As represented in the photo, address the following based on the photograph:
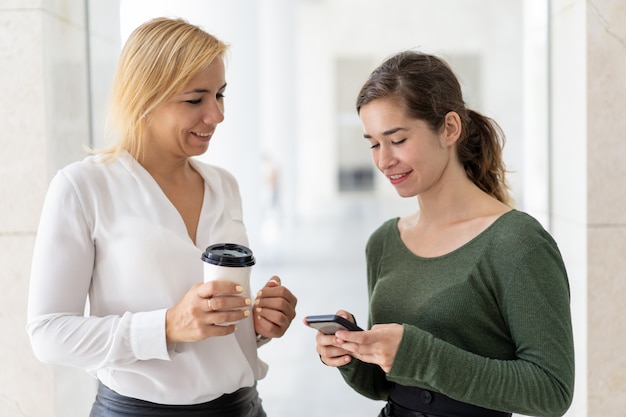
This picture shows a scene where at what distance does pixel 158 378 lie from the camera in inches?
71.7

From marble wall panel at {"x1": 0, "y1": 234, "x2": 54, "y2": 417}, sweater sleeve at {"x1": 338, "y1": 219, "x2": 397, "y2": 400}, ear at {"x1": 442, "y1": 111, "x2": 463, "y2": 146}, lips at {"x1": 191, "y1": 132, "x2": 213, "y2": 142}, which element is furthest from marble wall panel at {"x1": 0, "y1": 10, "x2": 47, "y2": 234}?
ear at {"x1": 442, "y1": 111, "x2": 463, "y2": 146}

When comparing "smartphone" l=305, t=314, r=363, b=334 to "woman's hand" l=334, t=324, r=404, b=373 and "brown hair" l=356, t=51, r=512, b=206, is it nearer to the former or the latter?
"woman's hand" l=334, t=324, r=404, b=373

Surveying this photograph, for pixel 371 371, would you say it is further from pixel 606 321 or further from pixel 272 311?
pixel 606 321

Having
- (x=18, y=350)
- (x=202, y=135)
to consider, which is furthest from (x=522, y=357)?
(x=18, y=350)

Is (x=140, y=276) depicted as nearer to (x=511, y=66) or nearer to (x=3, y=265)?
(x=3, y=265)

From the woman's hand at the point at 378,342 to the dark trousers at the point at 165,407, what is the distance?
0.45m

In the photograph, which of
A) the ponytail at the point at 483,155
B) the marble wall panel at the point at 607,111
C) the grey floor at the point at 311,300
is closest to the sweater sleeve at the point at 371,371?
the ponytail at the point at 483,155

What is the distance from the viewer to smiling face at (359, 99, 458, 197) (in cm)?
183

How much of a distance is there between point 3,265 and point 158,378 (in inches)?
42.6

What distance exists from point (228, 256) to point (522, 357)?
71 cm

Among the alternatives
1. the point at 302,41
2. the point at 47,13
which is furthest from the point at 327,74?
the point at 47,13

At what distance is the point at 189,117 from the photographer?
192cm

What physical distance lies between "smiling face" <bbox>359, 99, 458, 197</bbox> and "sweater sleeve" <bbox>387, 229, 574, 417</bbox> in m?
0.32

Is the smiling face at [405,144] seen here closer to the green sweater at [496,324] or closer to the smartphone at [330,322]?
the green sweater at [496,324]
